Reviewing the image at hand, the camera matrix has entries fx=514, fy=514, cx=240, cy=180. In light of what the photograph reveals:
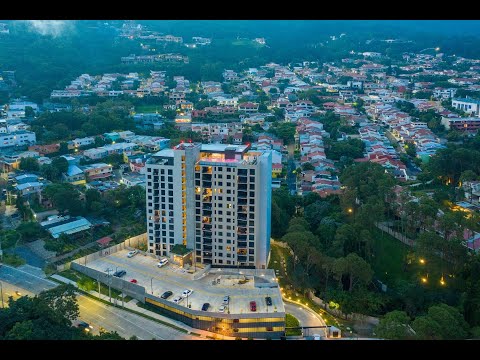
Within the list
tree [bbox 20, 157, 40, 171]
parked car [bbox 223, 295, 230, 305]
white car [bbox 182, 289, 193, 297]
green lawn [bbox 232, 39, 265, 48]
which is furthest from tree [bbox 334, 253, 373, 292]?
green lawn [bbox 232, 39, 265, 48]

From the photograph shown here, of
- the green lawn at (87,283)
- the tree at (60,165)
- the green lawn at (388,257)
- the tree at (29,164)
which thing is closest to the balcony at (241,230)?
the green lawn at (87,283)

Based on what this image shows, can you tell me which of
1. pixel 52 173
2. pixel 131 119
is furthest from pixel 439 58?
pixel 52 173

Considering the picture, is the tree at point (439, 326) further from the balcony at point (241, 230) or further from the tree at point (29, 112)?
the tree at point (29, 112)

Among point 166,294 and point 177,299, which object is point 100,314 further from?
point 177,299

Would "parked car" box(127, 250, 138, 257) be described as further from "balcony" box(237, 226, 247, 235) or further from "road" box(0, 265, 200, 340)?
"balcony" box(237, 226, 247, 235)

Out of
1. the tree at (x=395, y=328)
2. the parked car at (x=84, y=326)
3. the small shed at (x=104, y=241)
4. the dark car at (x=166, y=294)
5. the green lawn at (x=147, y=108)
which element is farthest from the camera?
the green lawn at (x=147, y=108)

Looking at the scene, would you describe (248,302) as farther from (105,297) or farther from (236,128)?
(236,128)
